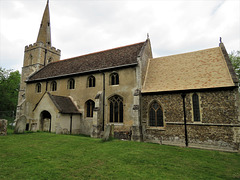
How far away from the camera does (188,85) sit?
13.4 metres

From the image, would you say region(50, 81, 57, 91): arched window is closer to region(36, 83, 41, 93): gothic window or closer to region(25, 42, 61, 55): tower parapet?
region(36, 83, 41, 93): gothic window

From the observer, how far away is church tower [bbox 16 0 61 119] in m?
25.5

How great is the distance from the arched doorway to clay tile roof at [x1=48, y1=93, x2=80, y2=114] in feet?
6.36

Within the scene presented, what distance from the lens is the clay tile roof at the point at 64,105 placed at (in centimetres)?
1622

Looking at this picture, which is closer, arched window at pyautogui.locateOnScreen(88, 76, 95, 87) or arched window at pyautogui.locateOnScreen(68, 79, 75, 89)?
arched window at pyautogui.locateOnScreen(88, 76, 95, 87)

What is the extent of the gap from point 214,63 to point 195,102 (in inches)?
174

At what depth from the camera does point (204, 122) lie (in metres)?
12.3

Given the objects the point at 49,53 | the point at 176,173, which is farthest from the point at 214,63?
the point at 49,53

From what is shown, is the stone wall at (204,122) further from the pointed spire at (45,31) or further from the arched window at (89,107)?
the pointed spire at (45,31)

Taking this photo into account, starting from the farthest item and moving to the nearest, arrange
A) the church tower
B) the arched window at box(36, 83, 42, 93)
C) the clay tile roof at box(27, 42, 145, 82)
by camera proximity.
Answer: the church tower → the arched window at box(36, 83, 42, 93) → the clay tile roof at box(27, 42, 145, 82)

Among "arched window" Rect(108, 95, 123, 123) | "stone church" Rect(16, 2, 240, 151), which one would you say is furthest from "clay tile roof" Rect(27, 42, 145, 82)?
"arched window" Rect(108, 95, 123, 123)

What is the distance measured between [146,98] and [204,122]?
212 inches

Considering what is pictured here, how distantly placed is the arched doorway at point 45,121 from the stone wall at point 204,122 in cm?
1017

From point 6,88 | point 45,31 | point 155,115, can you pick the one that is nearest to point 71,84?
point 155,115
